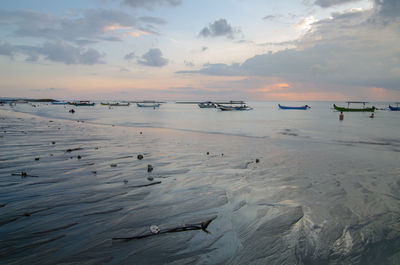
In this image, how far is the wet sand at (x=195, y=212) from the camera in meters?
4.29

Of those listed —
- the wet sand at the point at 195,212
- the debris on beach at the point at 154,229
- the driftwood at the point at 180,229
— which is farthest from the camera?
the debris on beach at the point at 154,229

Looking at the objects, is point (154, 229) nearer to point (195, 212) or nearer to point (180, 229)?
point (180, 229)

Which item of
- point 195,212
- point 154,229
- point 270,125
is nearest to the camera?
point 154,229

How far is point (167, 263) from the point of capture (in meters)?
4.00

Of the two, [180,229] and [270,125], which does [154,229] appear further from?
[270,125]

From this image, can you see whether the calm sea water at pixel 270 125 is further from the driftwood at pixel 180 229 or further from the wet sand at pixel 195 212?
the driftwood at pixel 180 229

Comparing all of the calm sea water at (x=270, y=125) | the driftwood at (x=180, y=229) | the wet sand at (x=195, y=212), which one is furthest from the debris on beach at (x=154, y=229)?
the calm sea water at (x=270, y=125)

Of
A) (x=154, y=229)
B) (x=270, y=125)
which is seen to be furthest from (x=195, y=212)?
(x=270, y=125)

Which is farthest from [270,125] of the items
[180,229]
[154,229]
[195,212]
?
[154,229]

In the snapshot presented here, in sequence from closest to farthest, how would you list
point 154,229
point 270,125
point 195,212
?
point 154,229 < point 195,212 < point 270,125

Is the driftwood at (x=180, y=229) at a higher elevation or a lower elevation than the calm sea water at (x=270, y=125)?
lower

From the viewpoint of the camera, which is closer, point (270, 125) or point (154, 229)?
point (154, 229)

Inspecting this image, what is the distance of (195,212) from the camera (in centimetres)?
591

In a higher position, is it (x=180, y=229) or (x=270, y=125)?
(x=270, y=125)
